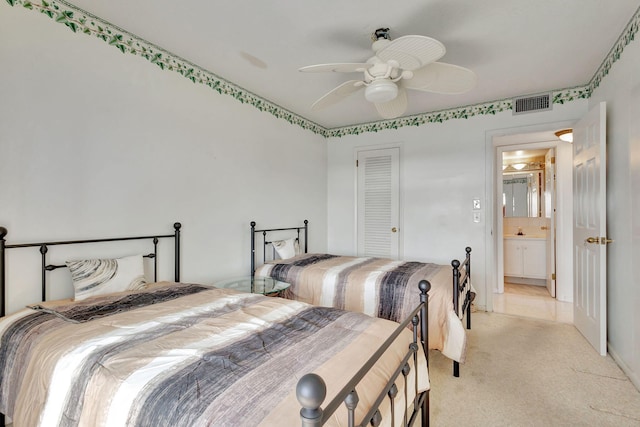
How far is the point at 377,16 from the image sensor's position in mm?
2064

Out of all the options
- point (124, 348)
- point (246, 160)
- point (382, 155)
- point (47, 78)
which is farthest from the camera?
point (382, 155)

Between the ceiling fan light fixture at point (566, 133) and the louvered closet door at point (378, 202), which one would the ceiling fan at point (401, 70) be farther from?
the louvered closet door at point (378, 202)

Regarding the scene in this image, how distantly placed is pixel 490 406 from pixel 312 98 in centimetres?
325

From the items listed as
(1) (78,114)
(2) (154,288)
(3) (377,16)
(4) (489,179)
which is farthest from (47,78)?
(4) (489,179)

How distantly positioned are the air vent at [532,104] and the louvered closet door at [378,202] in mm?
1460

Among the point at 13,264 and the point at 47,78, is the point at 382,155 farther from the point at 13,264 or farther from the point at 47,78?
the point at 13,264

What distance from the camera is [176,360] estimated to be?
3.53 feet

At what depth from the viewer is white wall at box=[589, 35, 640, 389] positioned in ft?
6.88

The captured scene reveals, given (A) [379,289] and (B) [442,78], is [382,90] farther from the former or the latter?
(A) [379,289]

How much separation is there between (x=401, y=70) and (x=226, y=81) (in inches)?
72.7

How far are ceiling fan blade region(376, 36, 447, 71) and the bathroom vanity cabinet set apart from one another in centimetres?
454

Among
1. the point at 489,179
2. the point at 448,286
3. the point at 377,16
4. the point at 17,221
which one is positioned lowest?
the point at 448,286

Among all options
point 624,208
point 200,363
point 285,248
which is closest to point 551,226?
point 624,208

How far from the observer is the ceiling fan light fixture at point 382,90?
204 centimetres
